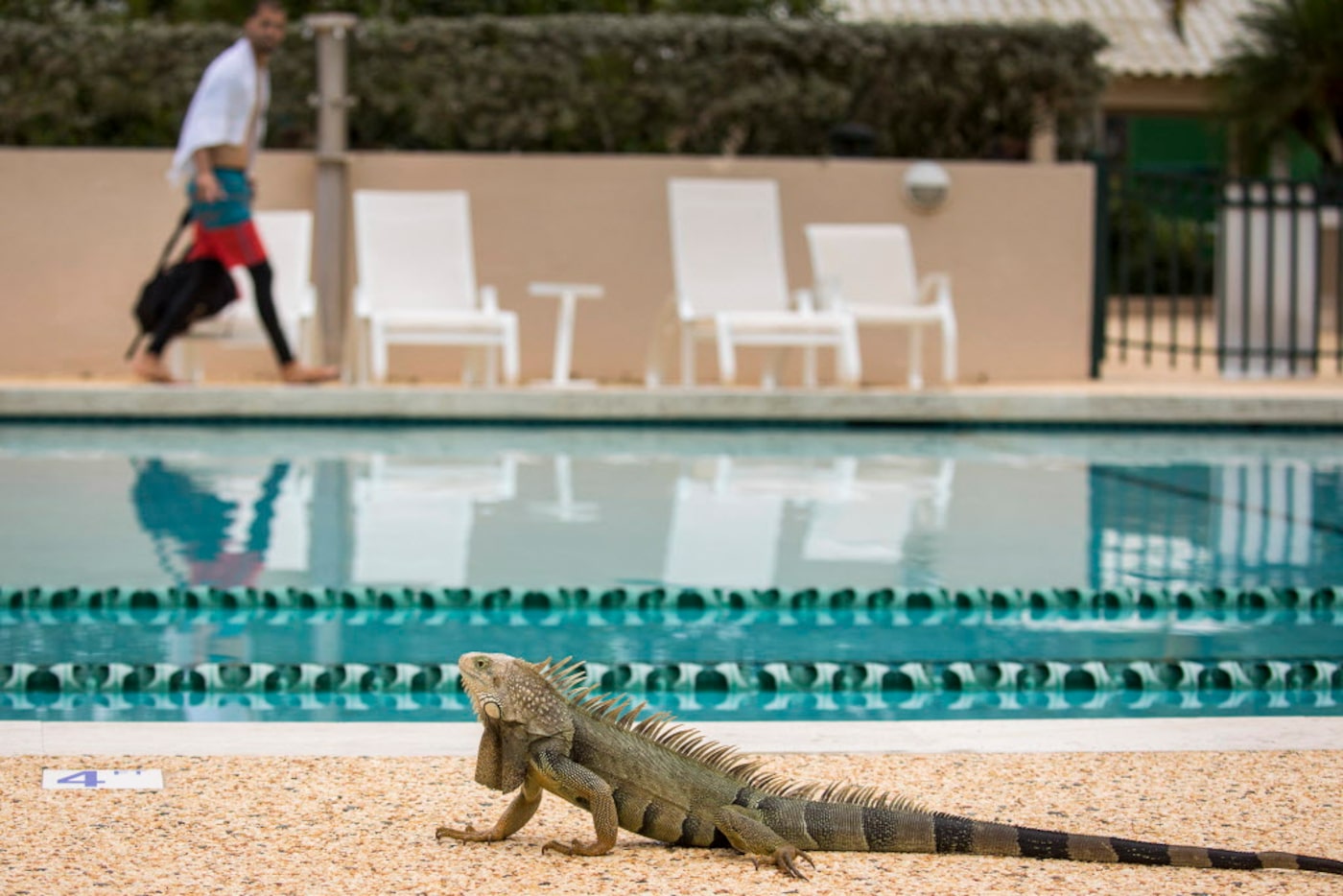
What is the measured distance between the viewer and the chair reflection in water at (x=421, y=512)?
20.3ft

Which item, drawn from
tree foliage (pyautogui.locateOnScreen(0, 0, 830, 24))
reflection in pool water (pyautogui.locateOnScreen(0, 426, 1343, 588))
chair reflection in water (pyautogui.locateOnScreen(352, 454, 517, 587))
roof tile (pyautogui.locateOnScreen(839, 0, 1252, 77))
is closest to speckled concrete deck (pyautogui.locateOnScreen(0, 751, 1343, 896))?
reflection in pool water (pyautogui.locateOnScreen(0, 426, 1343, 588))

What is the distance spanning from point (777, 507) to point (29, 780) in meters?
4.40

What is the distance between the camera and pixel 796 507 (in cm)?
765

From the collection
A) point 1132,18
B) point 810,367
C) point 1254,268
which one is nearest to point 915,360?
point 810,367

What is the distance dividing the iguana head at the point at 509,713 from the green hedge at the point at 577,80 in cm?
975

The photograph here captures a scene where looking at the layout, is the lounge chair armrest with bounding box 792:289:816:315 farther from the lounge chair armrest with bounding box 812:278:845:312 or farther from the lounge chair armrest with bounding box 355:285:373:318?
the lounge chair armrest with bounding box 355:285:373:318

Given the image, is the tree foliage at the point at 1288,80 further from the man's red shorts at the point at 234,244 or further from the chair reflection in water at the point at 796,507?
the man's red shorts at the point at 234,244

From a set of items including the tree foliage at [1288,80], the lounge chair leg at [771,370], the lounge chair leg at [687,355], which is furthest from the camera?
the tree foliage at [1288,80]

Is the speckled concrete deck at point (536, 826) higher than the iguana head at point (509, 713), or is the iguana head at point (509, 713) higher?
the iguana head at point (509, 713)

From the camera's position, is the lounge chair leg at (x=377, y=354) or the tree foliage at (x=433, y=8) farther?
the tree foliage at (x=433, y=8)

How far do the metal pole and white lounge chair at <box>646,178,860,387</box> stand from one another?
195cm

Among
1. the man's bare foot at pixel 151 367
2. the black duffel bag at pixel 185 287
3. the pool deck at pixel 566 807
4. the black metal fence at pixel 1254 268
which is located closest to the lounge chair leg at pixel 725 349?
the black duffel bag at pixel 185 287

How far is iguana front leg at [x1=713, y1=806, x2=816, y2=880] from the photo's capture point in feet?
10.4

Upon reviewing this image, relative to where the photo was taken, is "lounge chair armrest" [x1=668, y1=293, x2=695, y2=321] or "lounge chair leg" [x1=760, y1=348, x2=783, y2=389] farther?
"lounge chair leg" [x1=760, y1=348, x2=783, y2=389]
